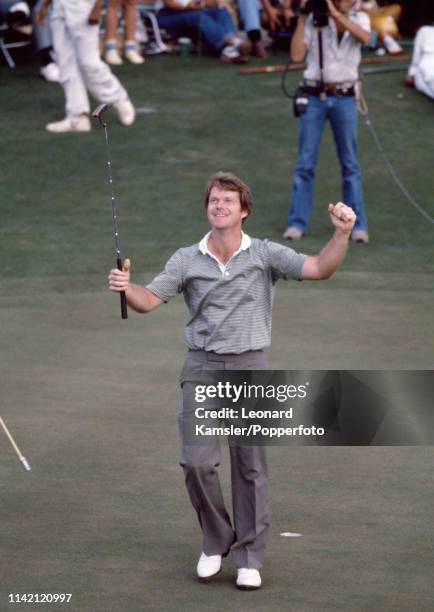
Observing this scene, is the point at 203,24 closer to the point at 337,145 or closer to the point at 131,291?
the point at 337,145

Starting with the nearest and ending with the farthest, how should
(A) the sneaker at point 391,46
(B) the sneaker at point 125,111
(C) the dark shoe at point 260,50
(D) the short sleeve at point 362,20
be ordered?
(D) the short sleeve at point 362,20 < (B) the sneaker at point 125,111 < (C) the dark shoe at point 260,50 < (A) the sneaker at point 391,46

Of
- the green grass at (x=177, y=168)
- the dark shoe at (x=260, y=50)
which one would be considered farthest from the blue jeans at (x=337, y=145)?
the dark shoe at (x=260, y=50)

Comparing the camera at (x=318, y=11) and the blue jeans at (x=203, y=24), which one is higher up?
the camera at (x=318, y=11)

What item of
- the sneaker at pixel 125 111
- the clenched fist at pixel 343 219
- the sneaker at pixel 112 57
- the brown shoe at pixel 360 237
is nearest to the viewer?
the clenched fist at pixel 343 219

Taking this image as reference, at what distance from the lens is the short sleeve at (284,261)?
6.40 metres

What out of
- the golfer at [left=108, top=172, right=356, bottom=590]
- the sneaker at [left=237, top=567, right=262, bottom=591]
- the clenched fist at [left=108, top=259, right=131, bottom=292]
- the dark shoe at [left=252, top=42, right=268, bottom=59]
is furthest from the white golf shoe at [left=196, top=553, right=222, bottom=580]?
the dark shoe at [left=252, top=42, right=268, bottom=59]

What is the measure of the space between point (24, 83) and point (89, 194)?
4.13m

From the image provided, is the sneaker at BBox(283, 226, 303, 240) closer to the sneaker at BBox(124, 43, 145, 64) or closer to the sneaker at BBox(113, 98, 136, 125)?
the sneaker at BBox(113, 98, 136, 125)

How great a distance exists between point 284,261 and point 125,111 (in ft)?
34.7

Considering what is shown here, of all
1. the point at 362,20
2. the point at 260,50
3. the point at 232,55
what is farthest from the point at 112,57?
the point at 362,20

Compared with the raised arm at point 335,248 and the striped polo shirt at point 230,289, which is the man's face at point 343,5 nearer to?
the striped polo shirt at point 230,289

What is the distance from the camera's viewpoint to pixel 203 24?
1930cm

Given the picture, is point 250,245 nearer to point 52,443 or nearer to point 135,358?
point 52,443

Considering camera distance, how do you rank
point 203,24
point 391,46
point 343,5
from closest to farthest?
point 343,5
point 203,24
point 391,46
